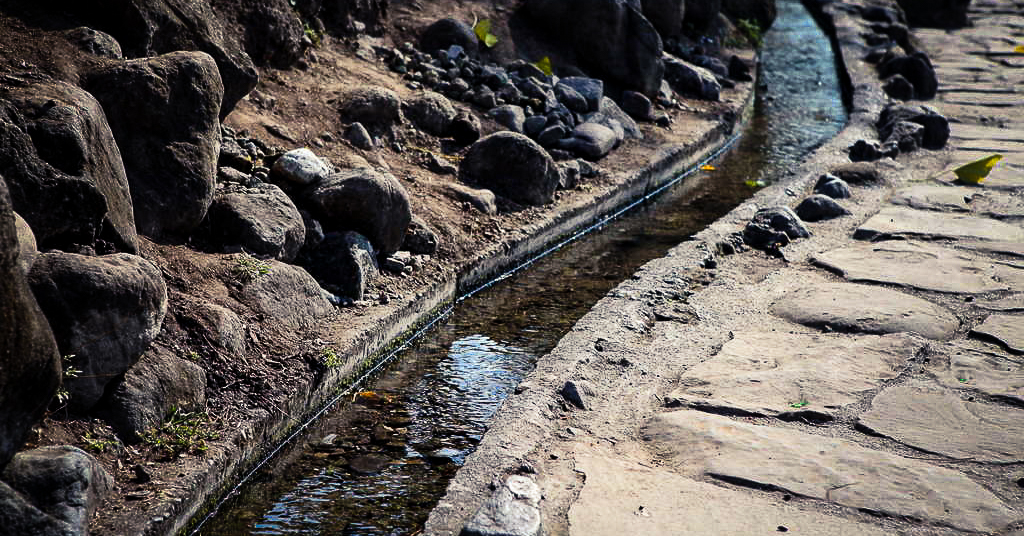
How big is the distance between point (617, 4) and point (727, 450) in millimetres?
6389

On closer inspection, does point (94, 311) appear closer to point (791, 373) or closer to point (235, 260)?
point (235, 260)

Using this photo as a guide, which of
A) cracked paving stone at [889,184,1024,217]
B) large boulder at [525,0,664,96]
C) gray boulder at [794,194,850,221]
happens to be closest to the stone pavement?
gray boulder at [794,194,850,221]

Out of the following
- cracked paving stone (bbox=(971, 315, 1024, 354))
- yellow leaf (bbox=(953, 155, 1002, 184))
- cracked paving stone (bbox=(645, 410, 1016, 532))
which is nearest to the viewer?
cracked paving stone (bbox=(645, 410, 1016, 532))

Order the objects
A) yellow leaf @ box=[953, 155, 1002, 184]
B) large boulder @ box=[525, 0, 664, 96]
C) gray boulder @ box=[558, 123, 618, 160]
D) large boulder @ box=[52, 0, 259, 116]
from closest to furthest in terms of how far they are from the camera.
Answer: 1. large boulder @ box=[52, 0, 259, 116]
2. yellow leaf @ box=[953, 155, 1002, 184]
3. gray boulder @ box=[558, 123, 618, 160]
4. large boulder @ box=[525, 0, 664, 96]

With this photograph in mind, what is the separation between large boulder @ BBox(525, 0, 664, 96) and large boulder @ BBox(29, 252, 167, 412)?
20.3 feet

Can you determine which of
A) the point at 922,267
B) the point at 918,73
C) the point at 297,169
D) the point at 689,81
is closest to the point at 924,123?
the point at 689,81

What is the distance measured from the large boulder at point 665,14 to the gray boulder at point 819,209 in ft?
15.2

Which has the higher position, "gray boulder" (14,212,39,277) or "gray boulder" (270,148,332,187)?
"gray boulder" (14,212,39,277)

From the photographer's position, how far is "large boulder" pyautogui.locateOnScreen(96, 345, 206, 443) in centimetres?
323

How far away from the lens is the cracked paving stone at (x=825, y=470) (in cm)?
283

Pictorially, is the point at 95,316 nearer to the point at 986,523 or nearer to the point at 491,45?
the point at 986,523

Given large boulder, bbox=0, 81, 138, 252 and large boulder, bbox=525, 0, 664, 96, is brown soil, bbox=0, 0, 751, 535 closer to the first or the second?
large boulder, bbox=0, 81, 138, 252

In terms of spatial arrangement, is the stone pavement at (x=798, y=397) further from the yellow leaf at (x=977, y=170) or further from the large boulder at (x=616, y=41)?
the large boulder at (x=616, y=41)

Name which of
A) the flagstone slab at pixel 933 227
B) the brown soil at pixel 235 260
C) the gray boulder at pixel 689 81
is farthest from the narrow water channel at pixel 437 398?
the gray boulder at pixel 689 81
